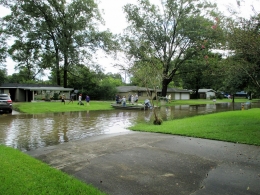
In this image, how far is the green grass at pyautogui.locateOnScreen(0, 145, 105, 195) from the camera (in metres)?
3.57

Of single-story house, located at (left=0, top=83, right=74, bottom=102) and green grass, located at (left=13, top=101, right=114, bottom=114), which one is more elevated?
single-story house, located at (left=0, top=83, right=74, bottom=102)

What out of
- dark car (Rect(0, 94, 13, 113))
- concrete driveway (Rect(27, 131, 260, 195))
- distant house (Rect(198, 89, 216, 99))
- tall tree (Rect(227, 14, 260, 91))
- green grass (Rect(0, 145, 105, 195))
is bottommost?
concrete driveway (Rect(27, 131, 260, 195))

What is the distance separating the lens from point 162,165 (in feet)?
16.7

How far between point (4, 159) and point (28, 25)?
35.2 m

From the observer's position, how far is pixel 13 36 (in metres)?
35.5

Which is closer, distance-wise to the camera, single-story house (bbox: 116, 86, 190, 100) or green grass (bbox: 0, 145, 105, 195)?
green grass (bbox: 0, 145, 105, 195)

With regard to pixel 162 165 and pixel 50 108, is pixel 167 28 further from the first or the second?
pixel 162 165

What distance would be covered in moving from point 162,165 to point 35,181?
8.94 ft

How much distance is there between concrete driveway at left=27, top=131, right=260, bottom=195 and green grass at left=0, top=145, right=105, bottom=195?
0.35m

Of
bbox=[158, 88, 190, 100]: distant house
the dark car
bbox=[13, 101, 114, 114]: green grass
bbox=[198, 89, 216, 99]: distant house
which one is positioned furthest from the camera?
bbox=[198, 89, 216, 99]: distant house

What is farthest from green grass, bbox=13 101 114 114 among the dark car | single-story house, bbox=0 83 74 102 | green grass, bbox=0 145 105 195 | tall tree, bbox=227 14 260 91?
tall tree, bbox=227 14 260 91

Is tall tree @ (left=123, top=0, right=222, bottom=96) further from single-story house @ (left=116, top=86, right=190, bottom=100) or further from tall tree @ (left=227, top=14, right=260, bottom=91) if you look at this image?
tall tree @ (left=227, top=14, right=260, bottom=91)

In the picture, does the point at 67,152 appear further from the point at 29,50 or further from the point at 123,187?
the point at 29,50

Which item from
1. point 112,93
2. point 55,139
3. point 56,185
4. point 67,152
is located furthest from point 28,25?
point 56,185
